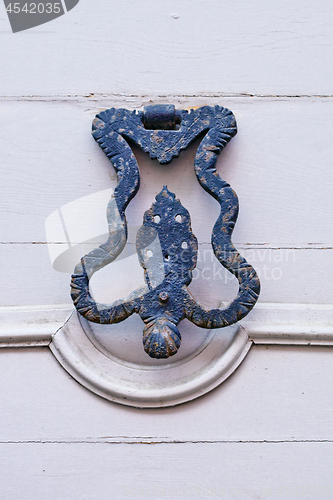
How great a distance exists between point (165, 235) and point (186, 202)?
0.09 m


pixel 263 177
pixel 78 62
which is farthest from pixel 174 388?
pixel 78 62

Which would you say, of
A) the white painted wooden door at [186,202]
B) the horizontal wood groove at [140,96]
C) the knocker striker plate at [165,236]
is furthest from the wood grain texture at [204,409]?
the horizontal wood groove at [140,96]

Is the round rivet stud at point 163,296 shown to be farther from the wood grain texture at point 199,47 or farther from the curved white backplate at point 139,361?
the wood grain texture at point 199,47

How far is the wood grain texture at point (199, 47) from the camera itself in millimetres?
647

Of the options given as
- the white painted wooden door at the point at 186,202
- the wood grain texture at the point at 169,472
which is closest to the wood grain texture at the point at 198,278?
the white painted wooden door at the point at 186,202

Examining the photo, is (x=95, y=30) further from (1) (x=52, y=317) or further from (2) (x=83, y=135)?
(1) (x=52, y=317)

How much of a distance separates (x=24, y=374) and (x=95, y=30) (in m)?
0.60

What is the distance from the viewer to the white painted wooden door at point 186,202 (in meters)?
0.62

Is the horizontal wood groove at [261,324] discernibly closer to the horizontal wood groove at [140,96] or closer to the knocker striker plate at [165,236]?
the knocker striker plate at [165,236]

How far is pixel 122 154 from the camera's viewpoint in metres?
0.61

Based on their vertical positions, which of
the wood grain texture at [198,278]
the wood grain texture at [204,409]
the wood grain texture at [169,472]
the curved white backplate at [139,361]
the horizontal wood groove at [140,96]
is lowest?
the wood grain texture at [169,472]

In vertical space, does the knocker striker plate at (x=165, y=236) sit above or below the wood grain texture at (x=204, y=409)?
above

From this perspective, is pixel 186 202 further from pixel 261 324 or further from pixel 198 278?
pixel 261 324

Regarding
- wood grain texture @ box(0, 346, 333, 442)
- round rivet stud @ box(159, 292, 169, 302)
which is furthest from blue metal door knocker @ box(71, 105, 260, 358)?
wood grain texture @ box(0, 346, 333, 442)
